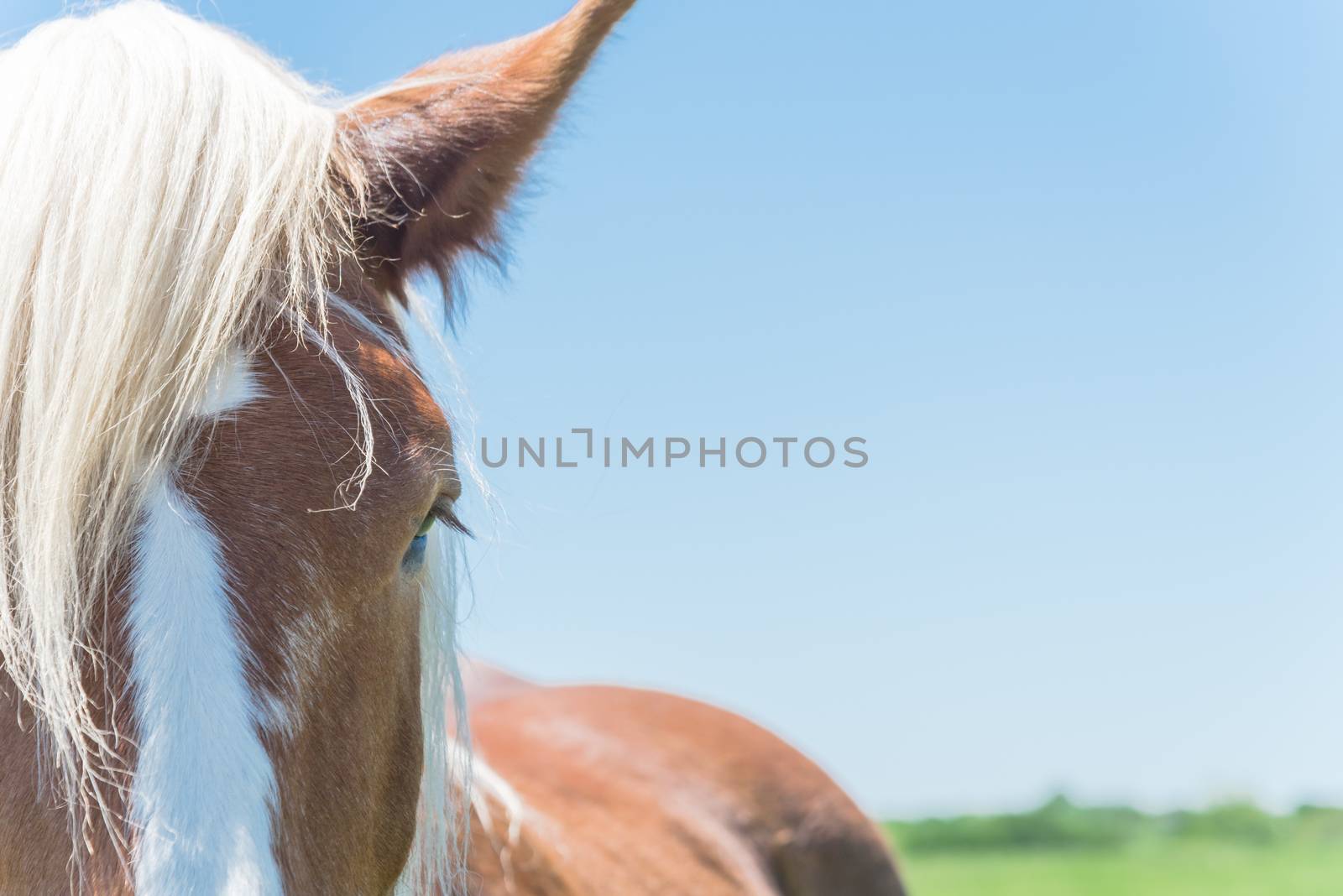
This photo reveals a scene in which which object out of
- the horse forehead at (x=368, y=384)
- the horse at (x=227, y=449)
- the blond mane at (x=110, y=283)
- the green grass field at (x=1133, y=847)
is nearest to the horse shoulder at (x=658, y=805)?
the horse at (x=227, y=449)

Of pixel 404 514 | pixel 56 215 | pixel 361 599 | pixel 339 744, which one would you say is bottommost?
pixel 339 744

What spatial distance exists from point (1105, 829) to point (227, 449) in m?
18.9

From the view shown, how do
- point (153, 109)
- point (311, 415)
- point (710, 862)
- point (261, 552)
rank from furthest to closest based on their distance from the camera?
point (710, 862), point (153, 109), point (311, 415), point (261, 552)

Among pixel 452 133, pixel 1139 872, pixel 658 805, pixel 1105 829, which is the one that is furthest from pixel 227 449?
pixel 1105 829

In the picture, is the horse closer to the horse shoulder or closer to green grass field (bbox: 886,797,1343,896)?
the horse shoulder

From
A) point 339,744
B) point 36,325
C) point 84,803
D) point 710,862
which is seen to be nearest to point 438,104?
point 36,325

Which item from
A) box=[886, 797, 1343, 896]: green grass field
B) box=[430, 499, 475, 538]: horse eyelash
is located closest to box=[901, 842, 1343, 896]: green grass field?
box=[886, 797, 1343, 896]: green grass field

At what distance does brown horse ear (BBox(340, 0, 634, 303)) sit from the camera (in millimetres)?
1688

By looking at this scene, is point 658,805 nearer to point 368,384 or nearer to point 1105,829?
point 368,384

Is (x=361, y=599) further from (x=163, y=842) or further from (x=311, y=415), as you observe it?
(x=163, y=842)

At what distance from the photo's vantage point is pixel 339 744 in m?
1.21

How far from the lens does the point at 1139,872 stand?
15.5m

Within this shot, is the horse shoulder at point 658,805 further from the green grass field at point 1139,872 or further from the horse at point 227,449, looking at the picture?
the green grass field at point 1139,872

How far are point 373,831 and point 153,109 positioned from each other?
91 cm
